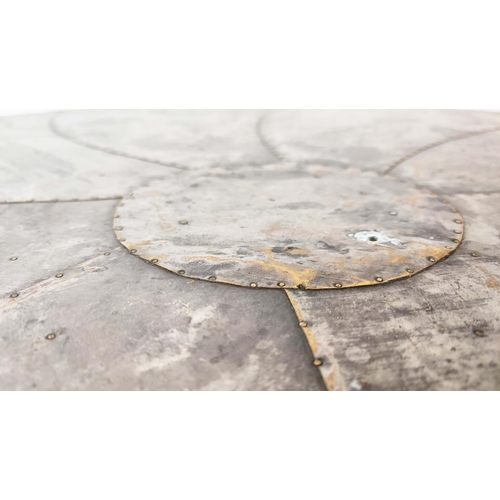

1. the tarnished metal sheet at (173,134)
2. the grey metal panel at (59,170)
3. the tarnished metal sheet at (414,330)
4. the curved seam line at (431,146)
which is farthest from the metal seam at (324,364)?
the tarnished metal sheet at (173,134)

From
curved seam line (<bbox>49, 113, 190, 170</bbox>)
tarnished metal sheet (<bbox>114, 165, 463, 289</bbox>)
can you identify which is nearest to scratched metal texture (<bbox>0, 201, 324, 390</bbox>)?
tarnished metal sheet (<bbox>114, 165, 463, 289</bbox>)

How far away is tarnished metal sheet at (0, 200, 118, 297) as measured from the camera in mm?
2021

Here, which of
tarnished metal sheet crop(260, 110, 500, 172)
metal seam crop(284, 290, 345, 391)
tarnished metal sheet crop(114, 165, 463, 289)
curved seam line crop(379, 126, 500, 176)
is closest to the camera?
metal seam crop(284, 290, 345, 391)

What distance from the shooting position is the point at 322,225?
2.39 meters

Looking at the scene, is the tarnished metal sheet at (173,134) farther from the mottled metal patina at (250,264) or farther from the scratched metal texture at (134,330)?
the scratched metal texture at (134,330)

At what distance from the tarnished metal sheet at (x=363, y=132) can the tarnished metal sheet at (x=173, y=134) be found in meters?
0.19

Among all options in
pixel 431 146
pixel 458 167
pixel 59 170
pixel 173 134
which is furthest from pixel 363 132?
pixel 59 170

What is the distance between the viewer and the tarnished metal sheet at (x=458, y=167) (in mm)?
2906

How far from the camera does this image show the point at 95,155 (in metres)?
3.40

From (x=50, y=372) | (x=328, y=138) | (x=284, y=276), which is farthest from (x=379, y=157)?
(x=50, y=372)

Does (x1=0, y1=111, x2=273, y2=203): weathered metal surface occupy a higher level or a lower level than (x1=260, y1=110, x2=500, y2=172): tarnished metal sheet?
lower

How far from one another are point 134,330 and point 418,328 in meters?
0.94

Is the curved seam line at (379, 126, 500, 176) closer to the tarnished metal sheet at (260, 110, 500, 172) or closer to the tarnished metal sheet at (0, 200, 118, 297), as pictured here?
the tarnished metal sheet at (260, 110, 500, 172)

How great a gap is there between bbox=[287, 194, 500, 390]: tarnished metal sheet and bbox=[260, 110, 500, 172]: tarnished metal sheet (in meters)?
1.45
